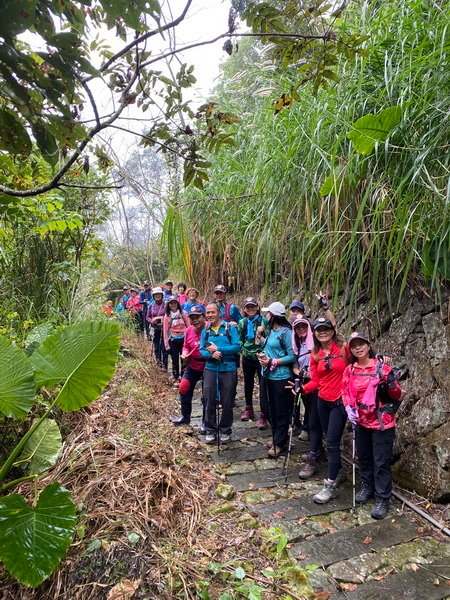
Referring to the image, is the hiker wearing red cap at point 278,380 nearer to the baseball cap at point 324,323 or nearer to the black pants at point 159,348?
the baseball cap at point 324,323

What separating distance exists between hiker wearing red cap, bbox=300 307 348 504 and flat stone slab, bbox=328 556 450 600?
3.03ft

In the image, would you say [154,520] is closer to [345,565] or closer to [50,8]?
[345,565]

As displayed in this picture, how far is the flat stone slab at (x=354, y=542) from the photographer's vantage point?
8.79ft

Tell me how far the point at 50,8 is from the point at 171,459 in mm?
3215

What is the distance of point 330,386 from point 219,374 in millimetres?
1350

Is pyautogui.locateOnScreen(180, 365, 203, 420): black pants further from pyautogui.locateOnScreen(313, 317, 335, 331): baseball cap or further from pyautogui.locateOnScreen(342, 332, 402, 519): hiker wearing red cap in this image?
pyautogui.locateOnScreen(342, 332, 402, 519): hiker wearing red cap

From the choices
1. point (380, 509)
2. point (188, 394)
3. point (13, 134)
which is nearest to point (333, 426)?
point (380, 509)

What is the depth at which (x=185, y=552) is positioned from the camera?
8.15ft

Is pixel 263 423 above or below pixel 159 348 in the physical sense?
below

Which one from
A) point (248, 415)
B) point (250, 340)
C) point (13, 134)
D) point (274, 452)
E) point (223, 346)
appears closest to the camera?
point (13, 134)

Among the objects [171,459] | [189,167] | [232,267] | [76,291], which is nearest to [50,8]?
[189,167]

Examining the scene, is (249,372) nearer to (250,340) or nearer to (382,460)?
(250,340)

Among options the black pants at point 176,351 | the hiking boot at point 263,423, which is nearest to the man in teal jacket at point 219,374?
the hiking boot at point 263,423

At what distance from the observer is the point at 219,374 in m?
4.48
